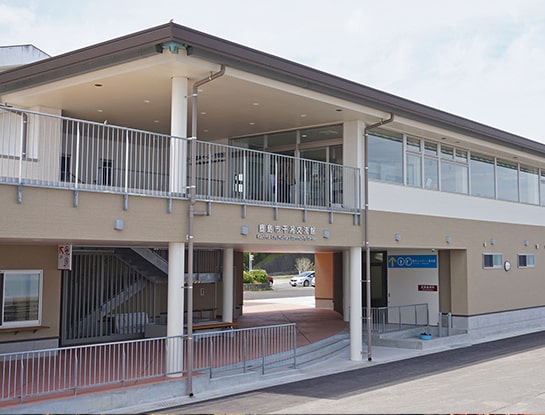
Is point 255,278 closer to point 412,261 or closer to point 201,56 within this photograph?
point 412,261

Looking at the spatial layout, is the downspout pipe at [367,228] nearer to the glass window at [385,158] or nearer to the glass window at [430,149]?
the glass window at [385,158]

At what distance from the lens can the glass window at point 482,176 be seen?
22.3 meters

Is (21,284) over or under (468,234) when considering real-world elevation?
under

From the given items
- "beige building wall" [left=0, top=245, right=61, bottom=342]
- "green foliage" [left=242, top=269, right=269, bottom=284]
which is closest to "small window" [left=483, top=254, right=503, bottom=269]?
"beige building wall" [left=0, top=245, right=61, bottom=342]

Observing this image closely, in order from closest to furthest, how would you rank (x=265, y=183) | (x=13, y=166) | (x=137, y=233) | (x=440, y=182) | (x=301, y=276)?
(x=137, y=233), (x=13, y=166), (x=265, y=183), (x=440, y=182), (x=301, y=276)

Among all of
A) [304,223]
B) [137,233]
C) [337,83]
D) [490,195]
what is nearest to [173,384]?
[137,233]

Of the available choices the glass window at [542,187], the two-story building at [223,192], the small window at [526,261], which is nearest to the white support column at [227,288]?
the two-story building at [223,192]

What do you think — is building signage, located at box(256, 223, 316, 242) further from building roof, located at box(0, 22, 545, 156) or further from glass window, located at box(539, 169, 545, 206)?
glass window, located at box(539, 169, 545, 206)

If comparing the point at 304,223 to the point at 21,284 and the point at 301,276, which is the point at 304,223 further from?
the point at 301,276

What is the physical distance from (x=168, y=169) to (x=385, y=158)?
6172 millimetres

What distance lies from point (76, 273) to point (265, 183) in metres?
5.53

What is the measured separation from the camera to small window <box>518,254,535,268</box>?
24.2 m

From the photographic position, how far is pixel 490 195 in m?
23.0

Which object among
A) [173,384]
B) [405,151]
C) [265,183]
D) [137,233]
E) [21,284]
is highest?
[405,151]
